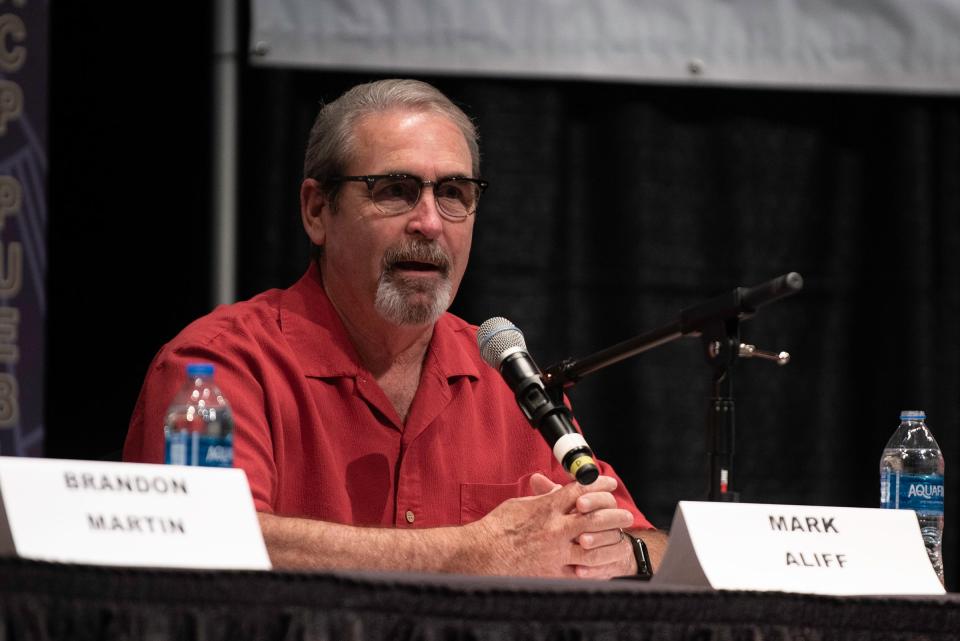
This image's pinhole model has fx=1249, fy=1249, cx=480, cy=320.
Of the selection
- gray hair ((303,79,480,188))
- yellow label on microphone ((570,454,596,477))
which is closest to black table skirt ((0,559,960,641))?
yellow label on microphone ((570,454,596,477))

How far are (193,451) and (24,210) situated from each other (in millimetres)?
1673

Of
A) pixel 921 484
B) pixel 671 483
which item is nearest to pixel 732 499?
pixel 921 484

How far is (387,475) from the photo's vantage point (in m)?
2.42

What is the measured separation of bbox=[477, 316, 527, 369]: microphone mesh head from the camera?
6.11 ft

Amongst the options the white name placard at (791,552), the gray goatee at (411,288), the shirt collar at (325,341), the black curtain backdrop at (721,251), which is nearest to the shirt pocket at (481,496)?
the shirt collar at (325,341)

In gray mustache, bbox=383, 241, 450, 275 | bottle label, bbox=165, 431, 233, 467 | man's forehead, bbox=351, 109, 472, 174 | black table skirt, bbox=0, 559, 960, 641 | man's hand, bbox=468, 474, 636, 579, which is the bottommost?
man's hand, bbox=468, 474, 636, 579

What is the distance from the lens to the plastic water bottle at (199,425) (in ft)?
5.48

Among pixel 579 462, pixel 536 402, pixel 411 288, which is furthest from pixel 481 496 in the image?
pixel 579 462

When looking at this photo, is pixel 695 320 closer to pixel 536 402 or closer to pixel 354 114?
A: pixel 536 402

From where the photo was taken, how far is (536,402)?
175 cm

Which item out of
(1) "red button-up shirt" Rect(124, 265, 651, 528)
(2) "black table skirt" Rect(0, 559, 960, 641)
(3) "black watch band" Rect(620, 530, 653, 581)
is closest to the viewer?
(2) "black table skirt" Rect(0, 559, 960, 641)

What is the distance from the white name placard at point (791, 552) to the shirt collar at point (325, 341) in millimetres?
1064

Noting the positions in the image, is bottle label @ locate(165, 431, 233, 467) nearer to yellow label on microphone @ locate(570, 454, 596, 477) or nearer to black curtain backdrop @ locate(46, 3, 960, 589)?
yellow label on microphone @ locate(570, 454, 596, 477)

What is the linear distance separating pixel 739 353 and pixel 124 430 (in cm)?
211
